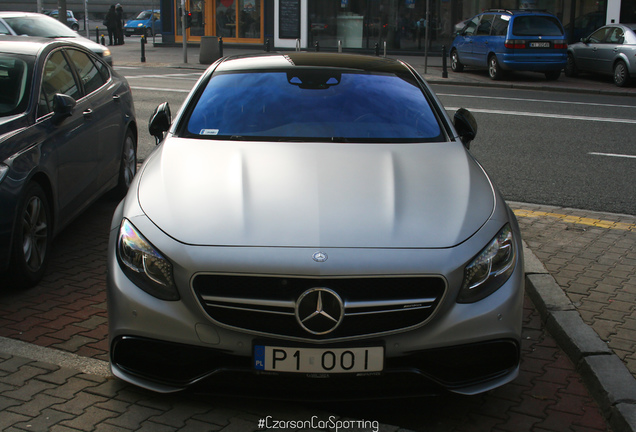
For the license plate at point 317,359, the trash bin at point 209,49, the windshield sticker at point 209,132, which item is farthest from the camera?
the trash bin at point 209,49

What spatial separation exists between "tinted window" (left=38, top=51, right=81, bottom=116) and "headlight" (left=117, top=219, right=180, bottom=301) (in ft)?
8.06

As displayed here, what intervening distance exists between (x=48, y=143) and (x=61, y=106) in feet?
1.09

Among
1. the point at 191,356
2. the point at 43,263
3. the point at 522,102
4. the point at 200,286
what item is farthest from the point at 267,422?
the point at 522,102

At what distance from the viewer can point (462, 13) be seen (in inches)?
1164

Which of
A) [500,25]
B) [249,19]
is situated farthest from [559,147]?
[249,19]

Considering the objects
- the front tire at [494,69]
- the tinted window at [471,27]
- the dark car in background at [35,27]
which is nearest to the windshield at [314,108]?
the dark car in background at [35,27]

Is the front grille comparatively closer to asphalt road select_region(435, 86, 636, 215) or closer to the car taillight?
asphalt road select_region(435, 86, 636, 215)

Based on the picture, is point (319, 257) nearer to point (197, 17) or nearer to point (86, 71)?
point (86, 71)

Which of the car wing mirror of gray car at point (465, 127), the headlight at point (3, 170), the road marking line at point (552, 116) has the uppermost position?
the car wing mirror of gray car at point (465, 127)

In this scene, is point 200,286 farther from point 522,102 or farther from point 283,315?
point 522,102

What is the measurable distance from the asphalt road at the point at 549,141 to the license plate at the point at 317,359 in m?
4.91

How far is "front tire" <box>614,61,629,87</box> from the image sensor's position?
63.2 ft

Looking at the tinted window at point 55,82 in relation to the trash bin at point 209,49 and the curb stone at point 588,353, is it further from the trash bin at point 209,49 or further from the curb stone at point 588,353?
the trash bin at point 209,49

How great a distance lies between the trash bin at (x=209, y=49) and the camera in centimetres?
2567
